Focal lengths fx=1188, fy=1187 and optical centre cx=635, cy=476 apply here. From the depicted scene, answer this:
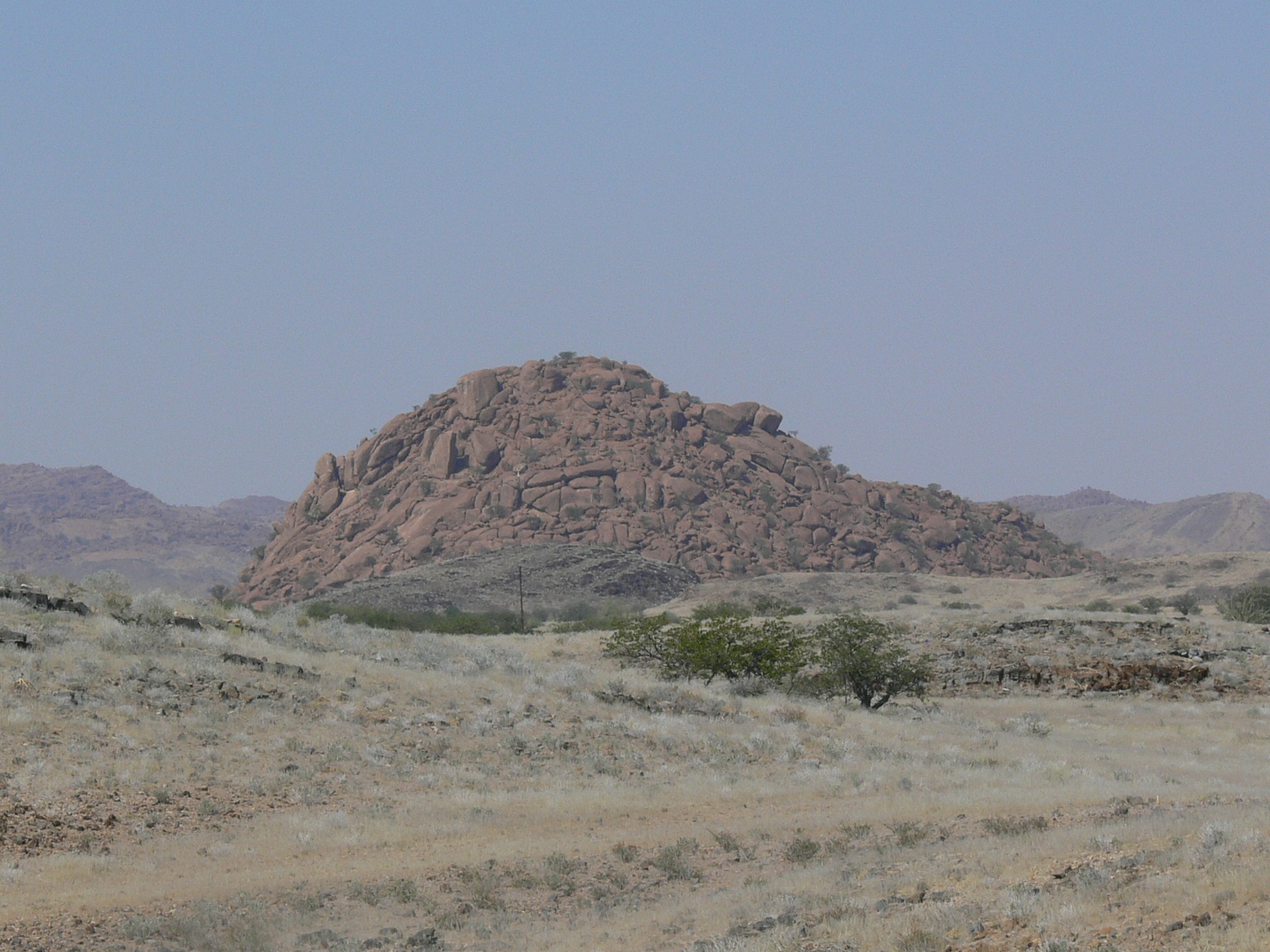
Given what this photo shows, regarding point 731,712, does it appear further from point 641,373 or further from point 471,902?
point 641,373

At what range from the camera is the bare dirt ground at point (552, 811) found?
35.2ft

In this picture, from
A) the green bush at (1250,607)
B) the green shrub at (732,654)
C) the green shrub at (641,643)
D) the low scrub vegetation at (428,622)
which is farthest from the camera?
the low scrub vegetation at (428,622)

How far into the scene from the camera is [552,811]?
17.9 m

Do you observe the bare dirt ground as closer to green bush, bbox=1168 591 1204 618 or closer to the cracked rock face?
green bush, bbox=1168 591 1204 618

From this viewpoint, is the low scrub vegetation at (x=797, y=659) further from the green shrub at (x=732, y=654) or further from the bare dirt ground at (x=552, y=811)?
the bare dirt ground at (x=552, y=811)

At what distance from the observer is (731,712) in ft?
88.4

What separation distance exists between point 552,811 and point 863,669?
65.2ft

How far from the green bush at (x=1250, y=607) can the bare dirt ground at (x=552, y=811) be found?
30.4 m

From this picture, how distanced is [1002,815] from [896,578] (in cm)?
9466

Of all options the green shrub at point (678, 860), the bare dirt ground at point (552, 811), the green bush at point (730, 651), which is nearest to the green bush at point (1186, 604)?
the green bush at point (730, 651)

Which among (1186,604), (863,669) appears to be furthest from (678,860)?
(1186,604)

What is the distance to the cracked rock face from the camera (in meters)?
123

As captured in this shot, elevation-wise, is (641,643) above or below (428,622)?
above

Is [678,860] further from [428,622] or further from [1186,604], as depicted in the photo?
[1186,604]
